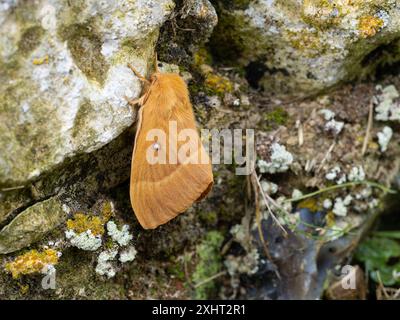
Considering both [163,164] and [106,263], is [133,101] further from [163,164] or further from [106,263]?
[106,263]

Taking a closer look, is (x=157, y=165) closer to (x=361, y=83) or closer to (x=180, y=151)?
(x=180, y=151)

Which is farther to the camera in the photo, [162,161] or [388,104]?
[388,104]

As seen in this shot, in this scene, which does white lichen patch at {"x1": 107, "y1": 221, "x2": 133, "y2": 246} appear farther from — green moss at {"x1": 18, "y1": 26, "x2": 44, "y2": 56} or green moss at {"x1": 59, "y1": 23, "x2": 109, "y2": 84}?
green moss at {"x1": 18, "y1": 26, "x2": 44, "y2": 56}

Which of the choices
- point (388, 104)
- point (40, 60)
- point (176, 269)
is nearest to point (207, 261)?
point (176, 269)

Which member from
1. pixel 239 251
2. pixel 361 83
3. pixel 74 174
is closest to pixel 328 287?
pixel 239 251

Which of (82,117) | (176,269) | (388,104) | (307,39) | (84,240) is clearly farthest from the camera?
(388,104)

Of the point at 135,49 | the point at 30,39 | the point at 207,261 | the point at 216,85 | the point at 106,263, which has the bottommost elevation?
the point at 207,261

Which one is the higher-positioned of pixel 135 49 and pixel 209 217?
pixel 135 49
